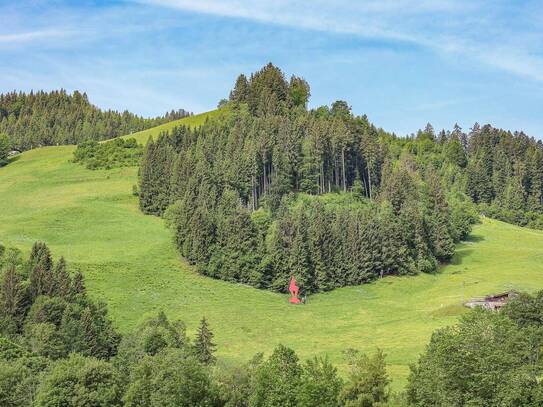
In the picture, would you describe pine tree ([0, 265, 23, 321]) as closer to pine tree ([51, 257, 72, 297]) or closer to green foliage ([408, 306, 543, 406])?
pine tree ([51, 257, 72, 297])

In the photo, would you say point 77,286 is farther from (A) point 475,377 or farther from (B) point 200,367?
(A) point 475,377

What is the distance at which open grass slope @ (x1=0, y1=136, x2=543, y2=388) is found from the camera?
293 ft

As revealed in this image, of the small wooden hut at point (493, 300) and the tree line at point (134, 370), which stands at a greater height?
the tree line at point (134, 370)

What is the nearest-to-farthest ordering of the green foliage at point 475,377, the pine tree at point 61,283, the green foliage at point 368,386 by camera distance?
1. the green foliage at point 475,377
2. the green foliage at point 368,386
3. the pine tree at point 61,283

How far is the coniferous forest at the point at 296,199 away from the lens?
117 meters

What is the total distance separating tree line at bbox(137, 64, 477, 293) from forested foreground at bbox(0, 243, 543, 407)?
3616cm

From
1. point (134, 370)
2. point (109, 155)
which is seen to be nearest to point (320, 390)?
point (134, 370)

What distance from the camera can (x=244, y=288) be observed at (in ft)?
366

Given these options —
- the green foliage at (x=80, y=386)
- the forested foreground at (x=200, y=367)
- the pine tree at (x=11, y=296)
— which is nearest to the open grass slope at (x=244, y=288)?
the forested foreground at (x=200, y=367)

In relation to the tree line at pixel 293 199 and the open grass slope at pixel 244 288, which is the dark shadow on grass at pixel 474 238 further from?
the tree line at pixel 293 199

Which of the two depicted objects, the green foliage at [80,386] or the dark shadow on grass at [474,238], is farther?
the dark shadow on grass at [474,238]

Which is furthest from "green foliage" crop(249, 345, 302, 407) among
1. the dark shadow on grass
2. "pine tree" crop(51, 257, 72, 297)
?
the dark shadow on grass

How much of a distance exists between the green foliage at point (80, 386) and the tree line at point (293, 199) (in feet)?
184

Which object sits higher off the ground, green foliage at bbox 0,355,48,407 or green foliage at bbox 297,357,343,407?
green foliage at bbox 297,357,343,407
